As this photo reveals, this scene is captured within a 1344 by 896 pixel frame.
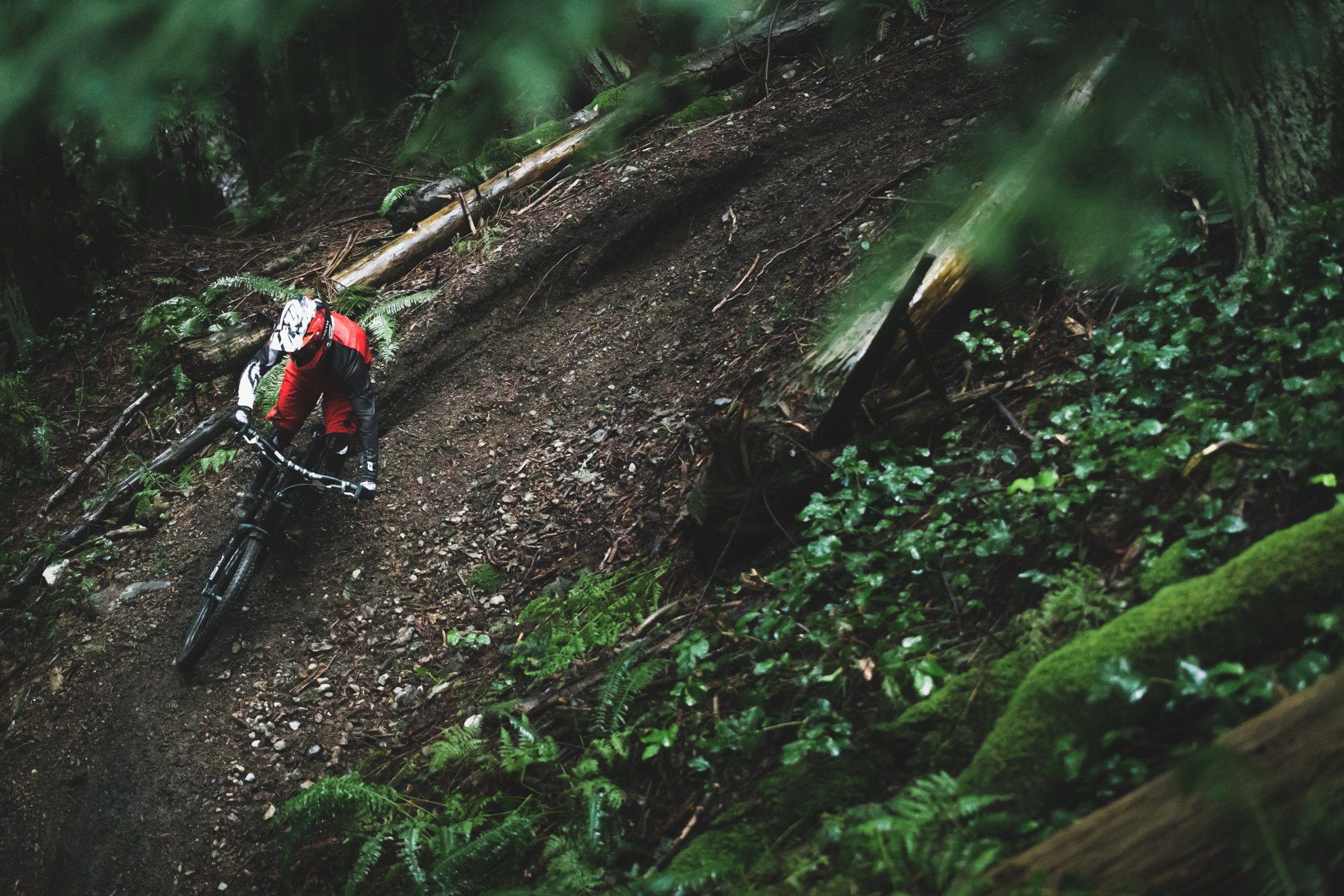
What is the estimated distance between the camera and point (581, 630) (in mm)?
5102

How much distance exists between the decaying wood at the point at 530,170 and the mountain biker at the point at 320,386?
246 cm

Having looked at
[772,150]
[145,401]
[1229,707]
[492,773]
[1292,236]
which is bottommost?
[492,773]

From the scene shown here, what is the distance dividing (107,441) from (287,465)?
3.69 metres

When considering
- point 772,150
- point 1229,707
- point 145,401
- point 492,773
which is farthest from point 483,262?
point 1229,707

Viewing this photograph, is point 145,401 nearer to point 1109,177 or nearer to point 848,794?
point 848,794

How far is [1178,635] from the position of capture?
108 inches

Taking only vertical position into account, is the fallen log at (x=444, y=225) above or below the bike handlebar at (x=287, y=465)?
above

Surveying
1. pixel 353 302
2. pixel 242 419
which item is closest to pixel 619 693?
pixel 242 419

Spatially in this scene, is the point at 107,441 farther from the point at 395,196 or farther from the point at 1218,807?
the point at 1218,807

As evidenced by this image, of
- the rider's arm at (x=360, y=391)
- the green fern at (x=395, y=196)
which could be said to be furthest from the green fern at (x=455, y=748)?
the green fern at (x=395, y=196)

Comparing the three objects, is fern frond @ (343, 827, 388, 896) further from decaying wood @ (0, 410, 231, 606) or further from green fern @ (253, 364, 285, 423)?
decaying wood @ (0, 410, 231, 606)

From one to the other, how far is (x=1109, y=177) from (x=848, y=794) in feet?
8.06

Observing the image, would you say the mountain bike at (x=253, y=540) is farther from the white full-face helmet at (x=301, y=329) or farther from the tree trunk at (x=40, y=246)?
the tree trunk at (x=40, y=246)

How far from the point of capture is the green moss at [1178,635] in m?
2.67
